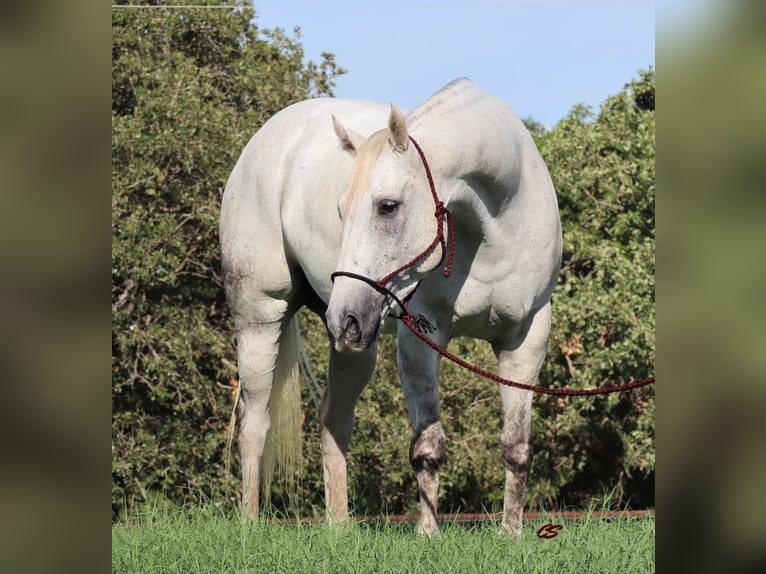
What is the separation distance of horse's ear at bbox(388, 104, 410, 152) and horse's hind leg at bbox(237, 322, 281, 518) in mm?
2003

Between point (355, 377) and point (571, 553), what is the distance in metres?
2.13

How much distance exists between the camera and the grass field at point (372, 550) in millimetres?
3625

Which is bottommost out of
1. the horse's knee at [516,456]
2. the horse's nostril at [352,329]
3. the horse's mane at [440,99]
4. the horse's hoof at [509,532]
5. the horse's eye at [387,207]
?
the horse's hoof at [509,532]

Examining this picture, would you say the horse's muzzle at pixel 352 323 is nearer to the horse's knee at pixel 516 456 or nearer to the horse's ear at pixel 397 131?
the horse's ear at pixel 397 131

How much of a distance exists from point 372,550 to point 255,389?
219 centimetres

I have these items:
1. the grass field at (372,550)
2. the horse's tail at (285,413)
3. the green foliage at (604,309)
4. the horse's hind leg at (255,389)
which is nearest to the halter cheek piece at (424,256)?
the grass field at (372,550)

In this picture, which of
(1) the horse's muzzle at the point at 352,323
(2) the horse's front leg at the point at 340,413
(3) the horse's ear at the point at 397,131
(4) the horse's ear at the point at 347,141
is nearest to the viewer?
(1) the horse's muzzle at the point at 352,323

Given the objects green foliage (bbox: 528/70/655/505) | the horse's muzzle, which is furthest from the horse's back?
green foliage (bbox: 528/70/655/505)

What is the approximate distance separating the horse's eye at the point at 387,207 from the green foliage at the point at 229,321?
663cm

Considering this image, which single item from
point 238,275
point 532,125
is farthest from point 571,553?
point 532,125
